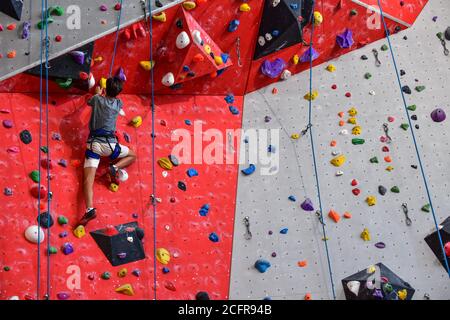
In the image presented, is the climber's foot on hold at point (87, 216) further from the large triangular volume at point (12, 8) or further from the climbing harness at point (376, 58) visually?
the climbing harness at point (376, 58)

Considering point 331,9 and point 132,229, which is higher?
point 331,9

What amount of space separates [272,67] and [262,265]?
137 centimetres

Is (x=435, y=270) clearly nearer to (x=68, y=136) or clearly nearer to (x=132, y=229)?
(x=132, y=229)

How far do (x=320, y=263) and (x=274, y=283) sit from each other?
0.32m

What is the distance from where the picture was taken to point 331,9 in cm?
569

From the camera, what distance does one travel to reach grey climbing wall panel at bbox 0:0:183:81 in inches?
204

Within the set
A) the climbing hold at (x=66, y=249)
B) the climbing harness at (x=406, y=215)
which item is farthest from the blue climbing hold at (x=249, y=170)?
the climbing hold at (x=66, y=249)

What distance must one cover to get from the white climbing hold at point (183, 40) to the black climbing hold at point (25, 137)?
3.55 ft

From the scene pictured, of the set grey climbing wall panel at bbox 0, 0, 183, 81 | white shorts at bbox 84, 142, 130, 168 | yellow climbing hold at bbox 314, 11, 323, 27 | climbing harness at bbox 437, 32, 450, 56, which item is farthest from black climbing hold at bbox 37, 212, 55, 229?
climbing harness at bbox 437, 32, 450, 56

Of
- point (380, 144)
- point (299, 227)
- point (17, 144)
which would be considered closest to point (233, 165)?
point (299, 227)

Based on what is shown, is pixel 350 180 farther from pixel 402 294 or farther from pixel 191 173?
pixel 191 173

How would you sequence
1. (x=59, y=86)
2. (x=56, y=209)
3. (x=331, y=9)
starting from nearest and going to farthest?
1. (x=56, y=209)
2. (x=59, y=86)
3. (x=331, y=9)

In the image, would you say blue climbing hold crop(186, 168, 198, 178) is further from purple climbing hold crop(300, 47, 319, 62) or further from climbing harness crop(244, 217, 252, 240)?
purple climbing hold crop(300, 47, 319, 62)

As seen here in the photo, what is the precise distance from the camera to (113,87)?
5.10 m
